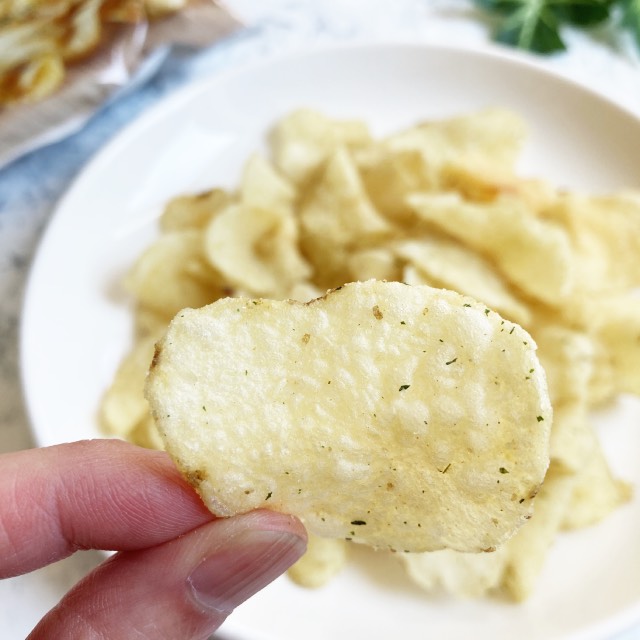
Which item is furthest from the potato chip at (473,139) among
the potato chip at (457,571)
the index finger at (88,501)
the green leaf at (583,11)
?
the index finger at (88,501)

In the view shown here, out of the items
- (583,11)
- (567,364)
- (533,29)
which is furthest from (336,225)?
(583,11)

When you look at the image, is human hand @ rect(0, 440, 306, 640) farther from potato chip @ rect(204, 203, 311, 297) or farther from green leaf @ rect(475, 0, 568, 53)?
green leaf @ rect(475, 0, 568, 53)

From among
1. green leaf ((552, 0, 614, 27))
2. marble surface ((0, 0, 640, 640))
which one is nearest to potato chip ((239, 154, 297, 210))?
marble surface ((0, 0, 640, 640))

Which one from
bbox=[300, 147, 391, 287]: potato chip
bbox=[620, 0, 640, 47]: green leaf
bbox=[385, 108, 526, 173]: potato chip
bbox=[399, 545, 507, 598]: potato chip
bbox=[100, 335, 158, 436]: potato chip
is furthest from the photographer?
bbox=[620, 0, 640, 47]: green leaf

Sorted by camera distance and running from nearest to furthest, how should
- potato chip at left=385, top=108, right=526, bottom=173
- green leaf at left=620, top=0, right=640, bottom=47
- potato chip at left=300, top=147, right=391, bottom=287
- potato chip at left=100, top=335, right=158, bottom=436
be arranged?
1. potato chip at left=100, top=335, right=158, bottom=436
2. potato chip at left=300, top=147, right=391, bottom=287
3. potato chip at left=385, top=108, right=526, bottom=173
4. green leaf at left=620, top=0, right=640, bottom=47

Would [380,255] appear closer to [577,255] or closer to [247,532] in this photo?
[577,255]

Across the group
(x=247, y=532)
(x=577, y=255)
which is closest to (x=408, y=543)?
(x=247, y=532)
